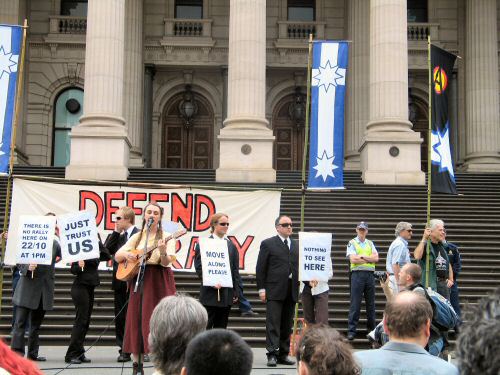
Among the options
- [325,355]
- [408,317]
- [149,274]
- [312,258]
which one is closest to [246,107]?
[312,258]

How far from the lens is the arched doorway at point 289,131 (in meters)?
31.2

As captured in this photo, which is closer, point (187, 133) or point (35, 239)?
point (35, 239)

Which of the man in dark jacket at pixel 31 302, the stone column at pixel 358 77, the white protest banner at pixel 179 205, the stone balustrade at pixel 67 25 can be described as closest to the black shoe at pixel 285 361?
the white protest banner at pixel 179 205

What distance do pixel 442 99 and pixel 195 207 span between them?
14.7ft

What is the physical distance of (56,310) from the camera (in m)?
13.8

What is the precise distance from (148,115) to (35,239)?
68.2 feet

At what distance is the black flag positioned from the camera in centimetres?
1267

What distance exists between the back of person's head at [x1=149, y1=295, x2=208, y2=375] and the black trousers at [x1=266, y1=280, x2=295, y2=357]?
674 cm

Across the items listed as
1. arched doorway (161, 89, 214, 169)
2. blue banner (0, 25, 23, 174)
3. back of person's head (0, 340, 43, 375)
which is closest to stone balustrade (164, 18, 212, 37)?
arched doorway (161, 89, 214, 169)

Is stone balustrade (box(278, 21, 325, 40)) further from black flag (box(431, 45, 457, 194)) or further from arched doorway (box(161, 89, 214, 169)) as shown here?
black flag (box(431, 45, 457, 194))

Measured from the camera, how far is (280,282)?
10938mm

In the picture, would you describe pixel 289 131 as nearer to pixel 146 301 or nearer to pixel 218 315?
pixel 218 315

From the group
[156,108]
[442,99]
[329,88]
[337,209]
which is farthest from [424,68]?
[442,99]

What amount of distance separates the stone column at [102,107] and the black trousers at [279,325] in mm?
12471
